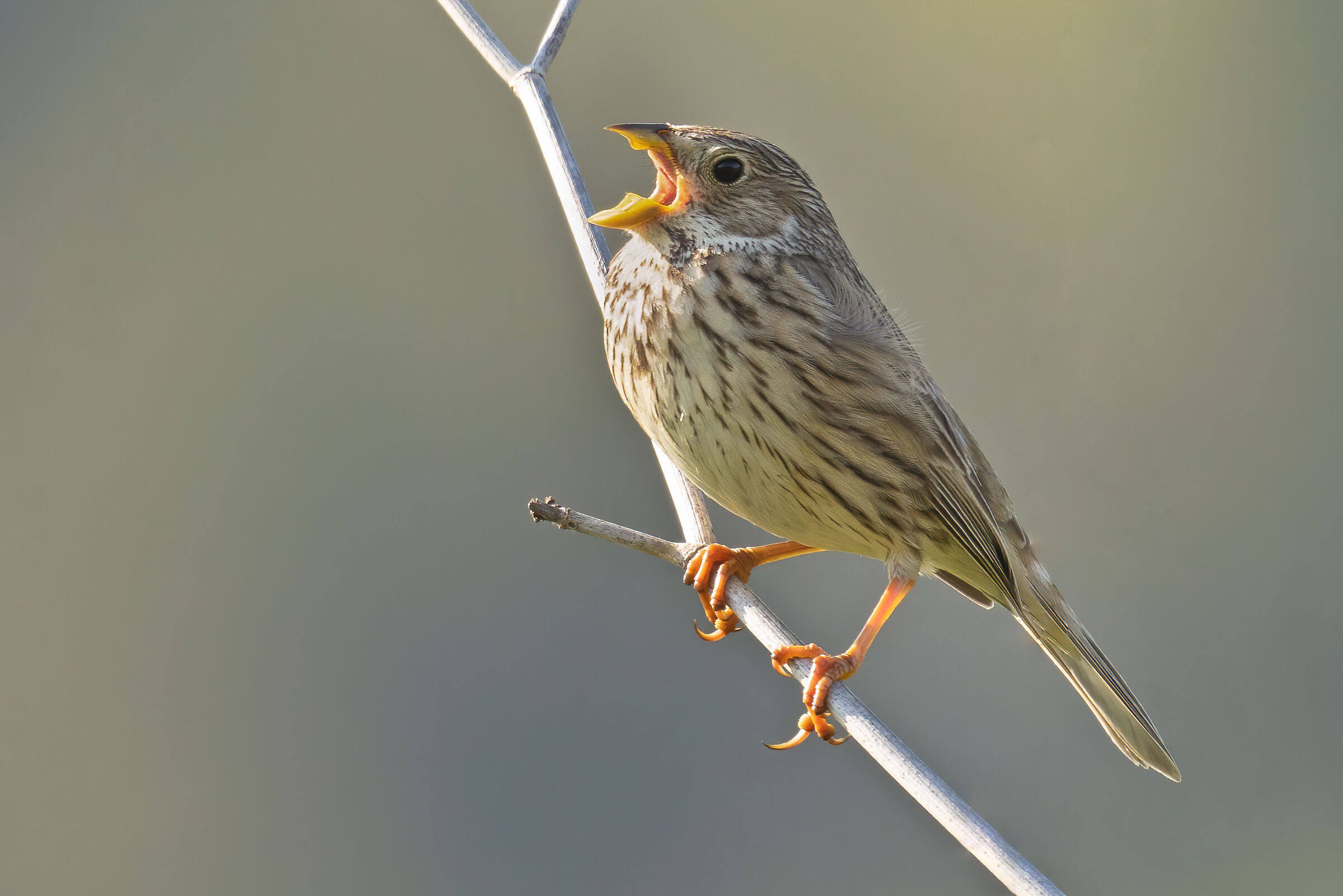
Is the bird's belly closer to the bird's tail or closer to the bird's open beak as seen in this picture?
the bird's open beak

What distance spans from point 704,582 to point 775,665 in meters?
0.28

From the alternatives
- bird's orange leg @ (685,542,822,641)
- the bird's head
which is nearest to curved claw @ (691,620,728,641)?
bird's orange leg @ (685,542,822,641)

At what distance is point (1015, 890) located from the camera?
1.58 metres

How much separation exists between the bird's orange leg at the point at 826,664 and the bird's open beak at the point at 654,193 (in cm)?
87

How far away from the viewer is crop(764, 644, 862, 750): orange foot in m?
2.26

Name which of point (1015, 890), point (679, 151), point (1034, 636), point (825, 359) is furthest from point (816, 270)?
point (1015, 890)

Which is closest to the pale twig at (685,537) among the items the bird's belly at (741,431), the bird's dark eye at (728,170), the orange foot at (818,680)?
the orange foot at (818,680)

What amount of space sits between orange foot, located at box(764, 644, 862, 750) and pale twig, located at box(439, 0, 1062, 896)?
3cm

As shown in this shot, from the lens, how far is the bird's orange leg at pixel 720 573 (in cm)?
245

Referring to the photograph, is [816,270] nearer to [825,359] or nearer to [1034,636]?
[825,359]

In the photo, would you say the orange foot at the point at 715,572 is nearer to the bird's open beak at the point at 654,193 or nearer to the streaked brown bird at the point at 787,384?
the streaked brown bird at the point at 787,384

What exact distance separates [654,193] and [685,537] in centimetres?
76

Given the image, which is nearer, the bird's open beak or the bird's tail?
the bird's open beak

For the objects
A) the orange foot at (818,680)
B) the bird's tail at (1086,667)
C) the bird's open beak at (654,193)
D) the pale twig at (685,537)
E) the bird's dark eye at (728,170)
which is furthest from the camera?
the bird's tail at (1086,667)
